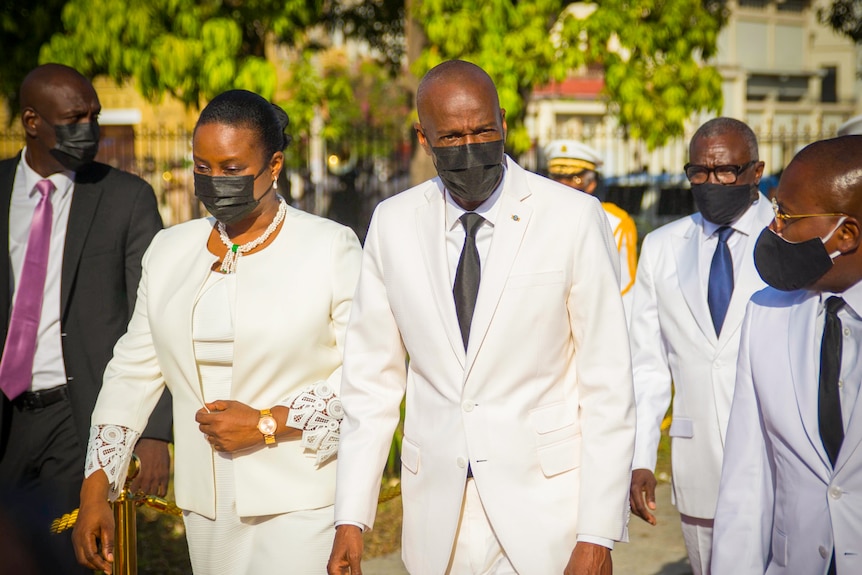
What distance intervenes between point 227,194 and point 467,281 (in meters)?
0.91

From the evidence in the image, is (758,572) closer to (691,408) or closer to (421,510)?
(421,510)

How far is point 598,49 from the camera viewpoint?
13.9 metres

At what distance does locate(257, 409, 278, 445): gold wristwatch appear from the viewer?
10.7ft

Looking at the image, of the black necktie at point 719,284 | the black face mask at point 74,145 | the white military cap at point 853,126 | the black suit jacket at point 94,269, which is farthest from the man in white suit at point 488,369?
the white military cap at point 853,126

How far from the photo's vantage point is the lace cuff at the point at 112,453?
3.37 meters

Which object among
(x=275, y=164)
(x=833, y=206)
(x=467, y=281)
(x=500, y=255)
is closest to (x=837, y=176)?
(x=833, y=206)

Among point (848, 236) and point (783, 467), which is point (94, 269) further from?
point (848, 236)

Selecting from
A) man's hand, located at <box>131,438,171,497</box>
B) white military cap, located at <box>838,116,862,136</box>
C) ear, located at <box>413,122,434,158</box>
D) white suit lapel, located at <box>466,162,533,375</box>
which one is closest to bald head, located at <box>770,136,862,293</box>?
white suit lapel, located at <box>466,162,533,375</box>

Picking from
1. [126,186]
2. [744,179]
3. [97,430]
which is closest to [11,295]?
[126,186]

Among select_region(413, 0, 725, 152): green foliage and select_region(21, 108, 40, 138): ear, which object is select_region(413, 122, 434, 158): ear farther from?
select_region(413, 0, 725, 152): green foliage

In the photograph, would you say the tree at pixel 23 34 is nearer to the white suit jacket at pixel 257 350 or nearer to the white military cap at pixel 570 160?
the white military cap at pixel 570 160

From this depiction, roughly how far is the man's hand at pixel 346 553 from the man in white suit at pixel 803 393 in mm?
1057

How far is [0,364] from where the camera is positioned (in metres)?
4.20

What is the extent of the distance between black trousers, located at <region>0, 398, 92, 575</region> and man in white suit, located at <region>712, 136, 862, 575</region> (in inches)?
110
